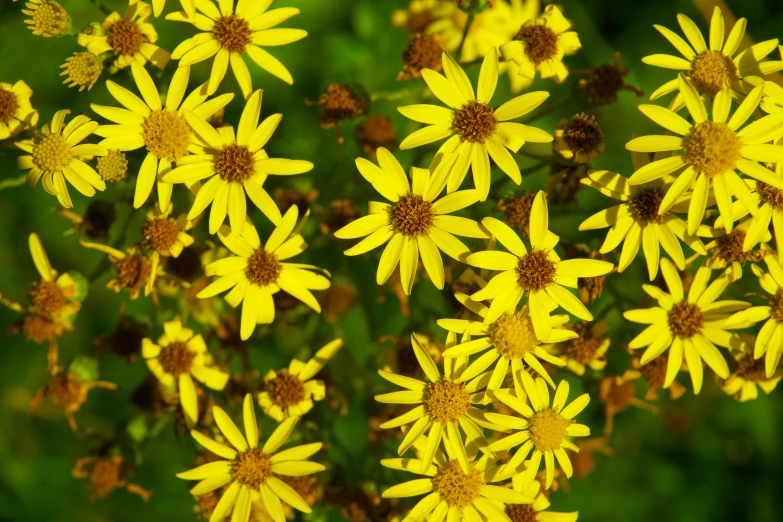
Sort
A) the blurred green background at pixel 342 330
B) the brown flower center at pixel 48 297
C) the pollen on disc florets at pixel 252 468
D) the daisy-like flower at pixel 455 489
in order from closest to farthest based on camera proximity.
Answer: the daisy-like flower at pixel 455 489 < the pollen on disc florets at pixel 252 468 < the brown flower center at pixel 48 297 < the blurred green background at pixel 342 330

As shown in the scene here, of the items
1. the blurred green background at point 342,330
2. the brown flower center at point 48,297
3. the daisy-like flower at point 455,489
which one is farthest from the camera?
the blurred green background at point 342,330

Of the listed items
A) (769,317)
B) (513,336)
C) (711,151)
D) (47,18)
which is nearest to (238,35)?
(47,18)

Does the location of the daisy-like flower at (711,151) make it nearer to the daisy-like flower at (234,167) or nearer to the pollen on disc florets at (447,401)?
the pollen on disc florets at (447,401)

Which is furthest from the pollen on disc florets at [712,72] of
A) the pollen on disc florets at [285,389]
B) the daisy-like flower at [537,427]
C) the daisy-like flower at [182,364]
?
the daisy-like flower at [182,364]

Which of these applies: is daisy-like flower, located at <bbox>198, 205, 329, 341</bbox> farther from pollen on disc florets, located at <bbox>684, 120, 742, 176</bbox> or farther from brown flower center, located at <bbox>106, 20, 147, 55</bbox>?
pollen on disc florets, located at <bbox>684, 120, 742, 176</bbox>

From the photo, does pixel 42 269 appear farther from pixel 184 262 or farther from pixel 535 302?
pixel 535 302

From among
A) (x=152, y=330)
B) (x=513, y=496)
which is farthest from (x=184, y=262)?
(x=513, y=496)
